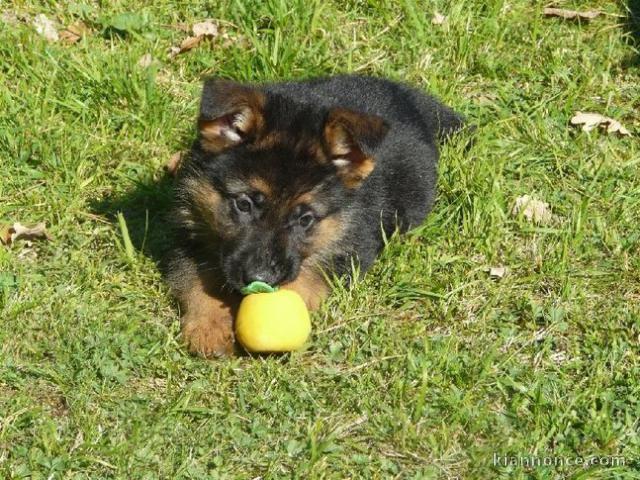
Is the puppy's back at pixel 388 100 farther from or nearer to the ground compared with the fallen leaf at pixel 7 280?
farther from the ground

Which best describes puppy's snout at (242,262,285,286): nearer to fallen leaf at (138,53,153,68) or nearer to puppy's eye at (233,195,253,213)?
puppy's eye at (233,195,253,213)

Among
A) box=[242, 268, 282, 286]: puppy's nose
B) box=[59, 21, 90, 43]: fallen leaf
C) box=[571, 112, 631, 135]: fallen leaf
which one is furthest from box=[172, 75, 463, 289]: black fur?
box=[59, 21, 90, 43]: fallen leaf

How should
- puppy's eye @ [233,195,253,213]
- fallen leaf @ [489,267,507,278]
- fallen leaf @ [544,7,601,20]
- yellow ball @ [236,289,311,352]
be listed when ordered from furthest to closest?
1. fallen leaf @ [544,7,601,20]
2. fallen leaf @ [489,267,507,278]
3. puppy's eye @ [233,195,253,213]
4. yellow ball @ [236,289,311,352]

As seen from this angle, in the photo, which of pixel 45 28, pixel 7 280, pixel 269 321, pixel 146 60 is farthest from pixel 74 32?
pixel 269 321

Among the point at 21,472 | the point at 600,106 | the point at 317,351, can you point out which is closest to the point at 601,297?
the point at 317,351

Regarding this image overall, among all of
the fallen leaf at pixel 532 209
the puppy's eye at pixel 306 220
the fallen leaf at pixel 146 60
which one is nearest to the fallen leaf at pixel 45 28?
the fallen leaf at pixel 146 60

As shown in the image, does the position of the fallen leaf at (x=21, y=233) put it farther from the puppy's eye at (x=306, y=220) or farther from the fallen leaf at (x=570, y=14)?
the fallen leaf at (x=570, y=14)

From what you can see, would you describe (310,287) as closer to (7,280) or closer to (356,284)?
(356,284)
